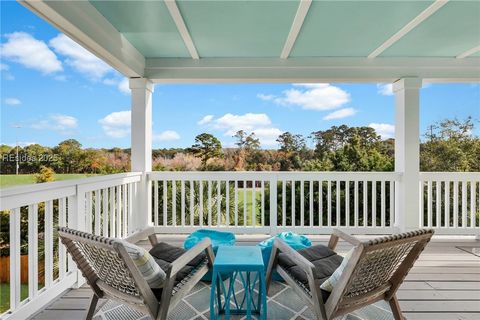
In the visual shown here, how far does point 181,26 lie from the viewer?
327 centimetres

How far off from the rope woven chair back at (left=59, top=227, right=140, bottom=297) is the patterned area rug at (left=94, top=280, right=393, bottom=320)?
0.49 metres

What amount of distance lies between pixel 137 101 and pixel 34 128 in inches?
159

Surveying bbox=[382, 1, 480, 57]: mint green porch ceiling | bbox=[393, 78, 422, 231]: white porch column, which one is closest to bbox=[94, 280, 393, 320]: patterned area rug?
bbox=[393, 78, 422, 231]: white porch column

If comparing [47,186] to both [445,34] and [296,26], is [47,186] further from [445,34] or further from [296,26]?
[445,34]

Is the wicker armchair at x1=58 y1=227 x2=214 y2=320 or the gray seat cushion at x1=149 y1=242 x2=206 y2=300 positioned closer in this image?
the wicker armchair at x1=58 y1=227 x2=214 y2=320

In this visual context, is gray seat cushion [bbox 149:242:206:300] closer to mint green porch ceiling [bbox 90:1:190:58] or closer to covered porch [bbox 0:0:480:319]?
covered porch [bbox 0:0:480:319]

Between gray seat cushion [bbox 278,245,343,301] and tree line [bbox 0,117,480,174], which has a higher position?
tree line [bbox 0,117,480,174]

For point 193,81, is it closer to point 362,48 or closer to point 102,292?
point 362,48

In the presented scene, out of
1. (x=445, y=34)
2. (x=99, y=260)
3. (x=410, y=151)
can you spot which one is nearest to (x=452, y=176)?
(x=410, y=151)

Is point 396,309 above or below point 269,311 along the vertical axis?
above

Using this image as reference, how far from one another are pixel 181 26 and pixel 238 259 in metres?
2.59

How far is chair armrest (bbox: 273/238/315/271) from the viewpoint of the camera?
5.97 ft

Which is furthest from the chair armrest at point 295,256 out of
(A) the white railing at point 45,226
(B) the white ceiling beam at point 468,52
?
(B) the white ceiling beam at point 468,52

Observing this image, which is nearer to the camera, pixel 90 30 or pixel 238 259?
pixel 238 259
